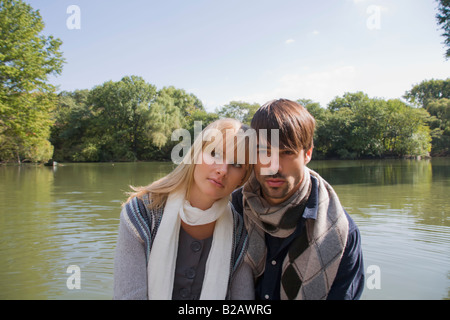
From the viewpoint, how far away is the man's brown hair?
220 cm

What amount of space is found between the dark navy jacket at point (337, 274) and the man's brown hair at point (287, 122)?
29cm

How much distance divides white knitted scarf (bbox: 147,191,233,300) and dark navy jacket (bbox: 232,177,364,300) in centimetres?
25

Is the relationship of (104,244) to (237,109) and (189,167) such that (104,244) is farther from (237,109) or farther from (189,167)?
(237,109)

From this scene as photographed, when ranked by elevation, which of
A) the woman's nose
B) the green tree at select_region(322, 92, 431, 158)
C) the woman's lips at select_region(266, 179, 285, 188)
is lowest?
the woman's lips at select_region(266, 179, 285, 188)

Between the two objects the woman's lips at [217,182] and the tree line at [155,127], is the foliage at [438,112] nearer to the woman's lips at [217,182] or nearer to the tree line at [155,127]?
the tree line at [155,127]

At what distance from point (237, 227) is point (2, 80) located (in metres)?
20.1

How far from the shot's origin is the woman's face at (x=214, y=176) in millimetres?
2264

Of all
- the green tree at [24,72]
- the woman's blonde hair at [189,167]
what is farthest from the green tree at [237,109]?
the woman's blonde hair at [189,167]

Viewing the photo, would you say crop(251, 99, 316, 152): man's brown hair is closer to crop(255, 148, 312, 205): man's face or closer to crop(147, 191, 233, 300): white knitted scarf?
crop(255, 148, 312, 205): man's face

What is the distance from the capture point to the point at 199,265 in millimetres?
2281

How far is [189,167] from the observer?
2.37 meters

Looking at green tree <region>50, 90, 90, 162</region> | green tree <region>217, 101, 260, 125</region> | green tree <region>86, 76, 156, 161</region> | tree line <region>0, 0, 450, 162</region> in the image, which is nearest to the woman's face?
tree line <region>0, 0, 450, 162</region>

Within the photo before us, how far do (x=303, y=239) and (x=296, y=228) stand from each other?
8 cm

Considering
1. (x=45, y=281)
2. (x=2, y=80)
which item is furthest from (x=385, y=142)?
(x=45, y=281)
